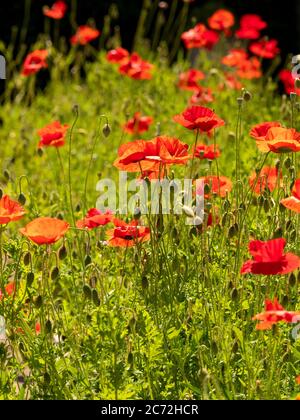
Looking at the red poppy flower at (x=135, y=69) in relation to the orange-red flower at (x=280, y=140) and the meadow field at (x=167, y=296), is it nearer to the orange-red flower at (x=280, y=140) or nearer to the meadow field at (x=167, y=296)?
the meadow field at (x=167, y=296)

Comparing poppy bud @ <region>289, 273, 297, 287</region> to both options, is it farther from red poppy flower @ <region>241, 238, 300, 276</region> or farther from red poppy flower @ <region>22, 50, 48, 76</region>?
red poppy flower @ <region>22, 50, 48, 76</region>

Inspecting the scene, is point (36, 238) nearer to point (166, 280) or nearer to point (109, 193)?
point (166, 280)

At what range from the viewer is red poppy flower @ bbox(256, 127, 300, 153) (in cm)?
256

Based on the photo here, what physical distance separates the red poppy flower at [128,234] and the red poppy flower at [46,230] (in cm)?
27

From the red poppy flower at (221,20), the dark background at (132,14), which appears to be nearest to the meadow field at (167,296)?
the red poppy flower at (221,20)

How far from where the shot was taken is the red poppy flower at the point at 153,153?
2.61 metres

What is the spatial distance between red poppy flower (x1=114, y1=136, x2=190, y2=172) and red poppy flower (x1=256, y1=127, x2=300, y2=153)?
23cm

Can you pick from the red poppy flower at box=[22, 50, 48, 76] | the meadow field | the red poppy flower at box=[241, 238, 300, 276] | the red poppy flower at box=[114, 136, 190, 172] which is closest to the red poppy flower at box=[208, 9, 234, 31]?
the red poppy flower at box=[22, 50, 48, 76]

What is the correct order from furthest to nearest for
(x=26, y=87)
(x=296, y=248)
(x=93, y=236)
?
(x=26, y=87) → (x=93, y=236) → (x=296, y=248)

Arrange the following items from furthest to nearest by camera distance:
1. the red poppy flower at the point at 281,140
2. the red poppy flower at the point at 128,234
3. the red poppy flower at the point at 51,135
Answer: the red poppy flower at the point at 51,135, the red poppy flower at the point at 128,234, the red poppy flower at the point at 281,140

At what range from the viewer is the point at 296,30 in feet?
25.1

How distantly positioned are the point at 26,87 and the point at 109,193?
339 cm


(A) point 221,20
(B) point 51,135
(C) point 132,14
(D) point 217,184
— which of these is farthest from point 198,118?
(C) point 132,14
